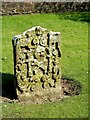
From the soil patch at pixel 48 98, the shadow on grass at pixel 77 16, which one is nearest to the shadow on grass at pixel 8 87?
the soil patch at pixel 48 98

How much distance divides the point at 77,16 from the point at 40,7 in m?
2.15

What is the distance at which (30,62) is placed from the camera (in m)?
9.56

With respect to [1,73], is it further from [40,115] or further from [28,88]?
[40,115]

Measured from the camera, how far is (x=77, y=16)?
72.4ft

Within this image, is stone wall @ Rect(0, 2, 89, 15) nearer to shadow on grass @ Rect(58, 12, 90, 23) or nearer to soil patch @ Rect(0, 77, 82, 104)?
shadow on grass @ Rect(58, 12, 90, 23)

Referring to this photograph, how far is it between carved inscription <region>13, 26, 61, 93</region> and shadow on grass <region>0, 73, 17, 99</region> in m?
0.43

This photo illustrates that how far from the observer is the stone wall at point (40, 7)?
22109 millimetres

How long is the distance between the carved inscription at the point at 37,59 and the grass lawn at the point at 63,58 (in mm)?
569

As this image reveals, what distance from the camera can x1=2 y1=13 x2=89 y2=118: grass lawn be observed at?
29.3 feet

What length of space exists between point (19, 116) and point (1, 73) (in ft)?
9.94

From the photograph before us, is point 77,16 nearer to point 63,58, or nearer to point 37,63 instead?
point 63,58

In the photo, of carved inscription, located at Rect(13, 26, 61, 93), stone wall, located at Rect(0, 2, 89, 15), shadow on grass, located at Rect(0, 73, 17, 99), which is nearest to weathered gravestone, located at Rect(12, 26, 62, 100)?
carved inscription, located at Rect(13, 26, 61, 93)

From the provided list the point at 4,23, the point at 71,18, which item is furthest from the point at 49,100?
the point at 71,18

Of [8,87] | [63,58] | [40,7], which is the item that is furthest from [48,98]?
[40,7]
